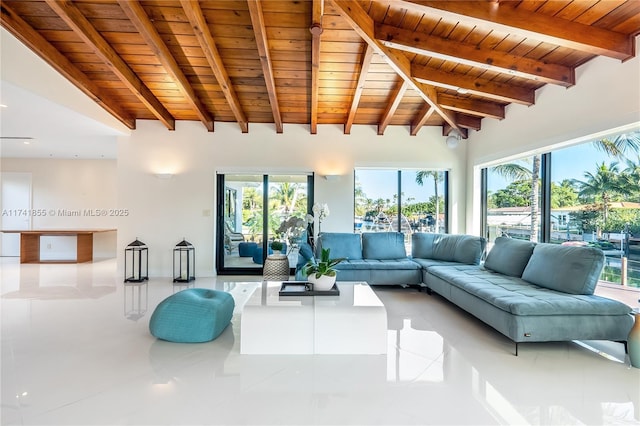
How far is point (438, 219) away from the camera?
650 cm

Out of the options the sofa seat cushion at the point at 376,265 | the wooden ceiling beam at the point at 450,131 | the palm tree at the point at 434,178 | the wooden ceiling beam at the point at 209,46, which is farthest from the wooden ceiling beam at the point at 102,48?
the wooden ceiling beam at the point at 450,131

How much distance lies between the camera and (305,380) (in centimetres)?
237

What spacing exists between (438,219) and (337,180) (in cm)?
227

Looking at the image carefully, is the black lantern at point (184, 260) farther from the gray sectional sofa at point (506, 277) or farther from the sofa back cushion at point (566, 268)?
Result: the sofa back cushion at point (566, 268)

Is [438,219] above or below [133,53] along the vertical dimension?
below

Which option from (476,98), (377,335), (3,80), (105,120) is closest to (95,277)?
(105,120)

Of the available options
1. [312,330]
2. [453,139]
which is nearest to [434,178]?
[453,139]

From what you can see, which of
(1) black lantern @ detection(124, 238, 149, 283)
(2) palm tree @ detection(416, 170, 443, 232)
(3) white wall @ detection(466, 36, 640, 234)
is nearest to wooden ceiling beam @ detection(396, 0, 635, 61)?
(3) white wall @ detection(466, 36, 640, 234)

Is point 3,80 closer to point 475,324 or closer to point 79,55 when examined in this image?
point 79,55

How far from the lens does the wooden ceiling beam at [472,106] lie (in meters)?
4.95

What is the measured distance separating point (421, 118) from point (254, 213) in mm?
3687

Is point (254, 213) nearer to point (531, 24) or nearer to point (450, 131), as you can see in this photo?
point (450, 131)

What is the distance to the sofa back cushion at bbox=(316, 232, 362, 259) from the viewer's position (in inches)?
208

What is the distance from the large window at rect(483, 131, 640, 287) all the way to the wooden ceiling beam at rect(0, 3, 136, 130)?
6684mm
